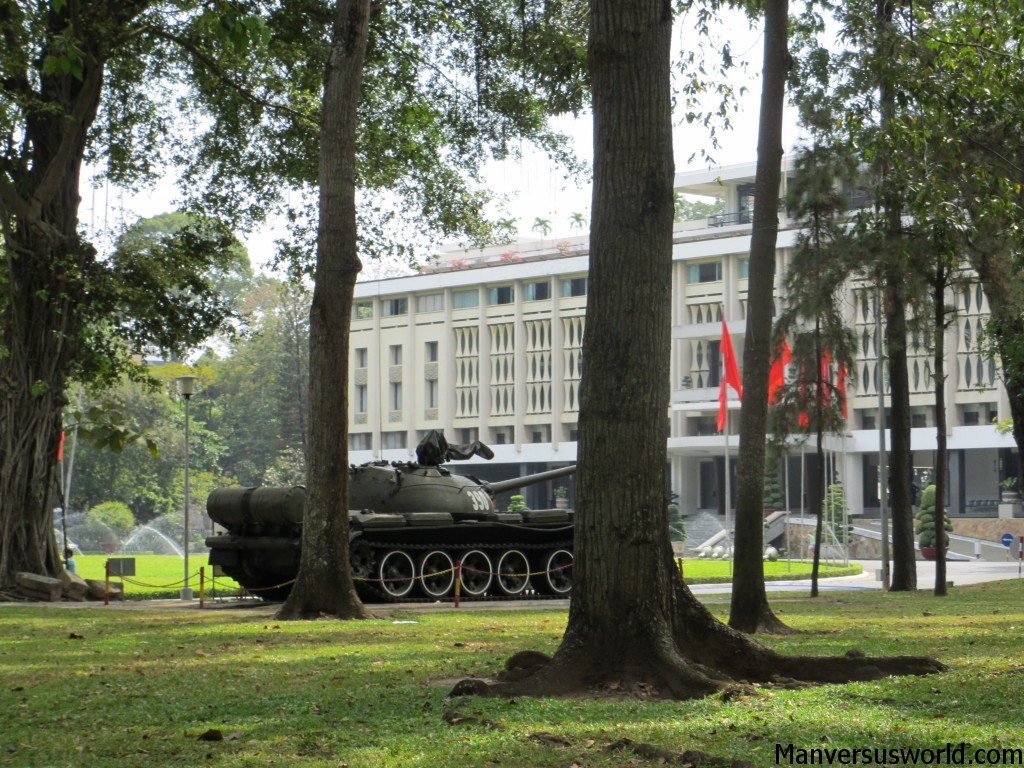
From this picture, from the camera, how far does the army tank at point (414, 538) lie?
24500 mm

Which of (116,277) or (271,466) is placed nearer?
(116,277)

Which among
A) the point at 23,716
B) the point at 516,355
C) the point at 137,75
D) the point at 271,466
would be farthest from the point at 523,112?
the point at 271,466

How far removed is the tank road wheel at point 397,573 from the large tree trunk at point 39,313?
5174 mm

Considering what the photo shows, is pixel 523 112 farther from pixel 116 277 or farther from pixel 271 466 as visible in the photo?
pixel 271 466

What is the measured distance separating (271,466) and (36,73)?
7030 cm

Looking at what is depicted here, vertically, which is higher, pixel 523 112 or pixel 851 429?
pixel 523 112

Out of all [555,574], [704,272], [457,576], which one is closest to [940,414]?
[555,574]

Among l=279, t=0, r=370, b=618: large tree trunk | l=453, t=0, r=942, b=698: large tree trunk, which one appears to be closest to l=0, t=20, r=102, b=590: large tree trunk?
l=279, t=0, r=370, b=618: large tree trunk

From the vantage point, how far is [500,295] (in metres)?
86.2

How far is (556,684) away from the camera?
9.34m

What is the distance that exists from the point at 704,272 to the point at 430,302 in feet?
61.7

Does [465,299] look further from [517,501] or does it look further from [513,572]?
[513,572]

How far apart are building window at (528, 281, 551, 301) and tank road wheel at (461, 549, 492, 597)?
5829 centimetres

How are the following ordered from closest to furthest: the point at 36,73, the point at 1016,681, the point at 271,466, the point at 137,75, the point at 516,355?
1. the point at 1016,681
2. the point at 36,73
3. the point at 137,75
4. the point at 516,355
5. the point at 271,466
